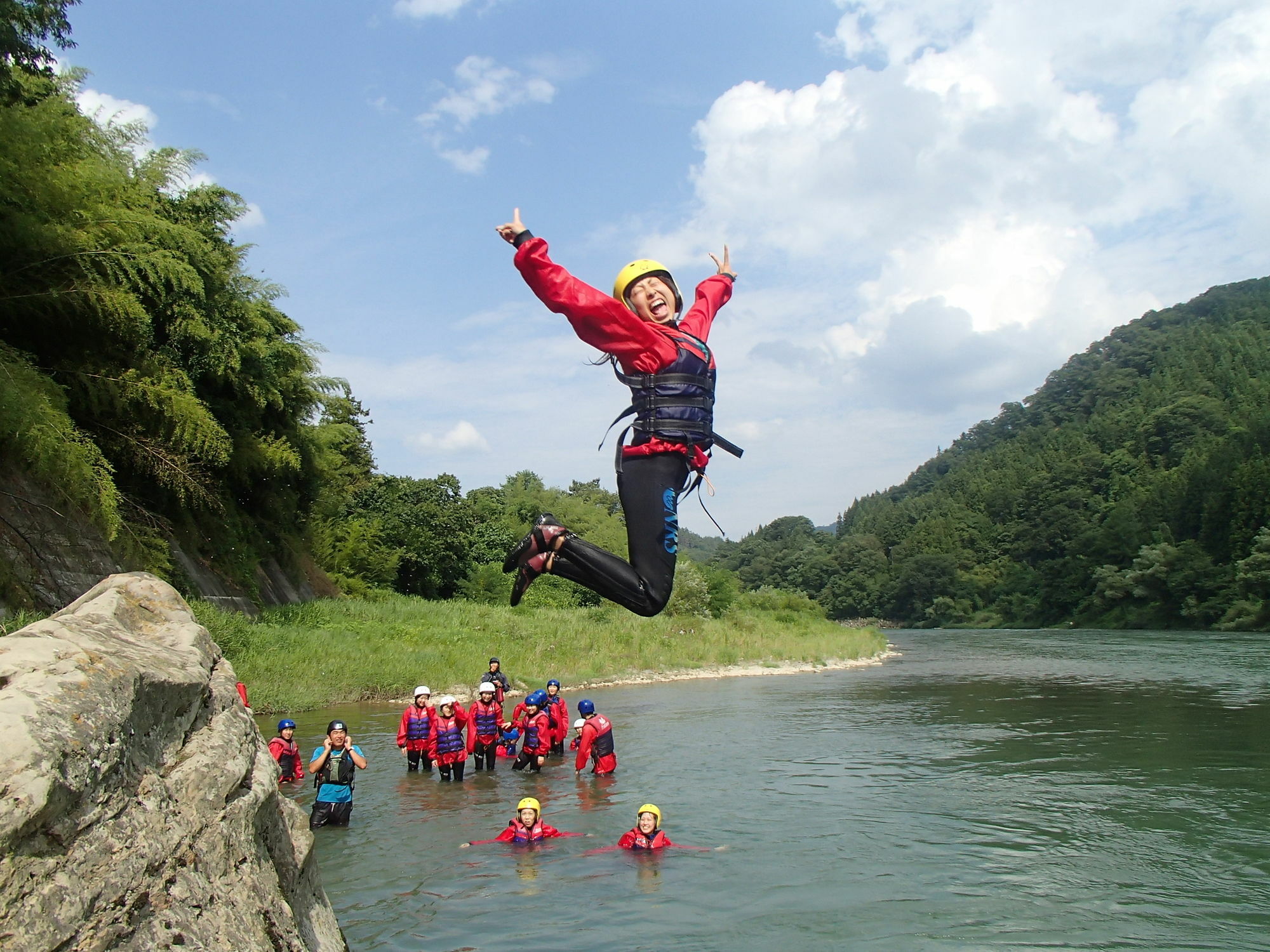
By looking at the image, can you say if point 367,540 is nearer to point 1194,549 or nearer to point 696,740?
point 696,740

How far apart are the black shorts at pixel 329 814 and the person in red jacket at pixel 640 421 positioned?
32.1 feet

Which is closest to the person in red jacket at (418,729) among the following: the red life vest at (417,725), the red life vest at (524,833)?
the red life vest at (417,725)

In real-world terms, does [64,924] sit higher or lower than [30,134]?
lower

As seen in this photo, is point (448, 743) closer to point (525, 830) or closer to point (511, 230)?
point (525, 830)

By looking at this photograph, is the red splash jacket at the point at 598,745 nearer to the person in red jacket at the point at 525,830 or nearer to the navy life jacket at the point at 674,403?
the person in red jacket at the point at 525,830

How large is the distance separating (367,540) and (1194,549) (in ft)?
176

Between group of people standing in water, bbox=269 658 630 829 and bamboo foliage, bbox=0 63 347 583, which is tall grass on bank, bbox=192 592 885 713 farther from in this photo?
group of people standing in water, bbox=269 658 630 829

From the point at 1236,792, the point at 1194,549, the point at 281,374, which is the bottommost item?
the point at 1236,792

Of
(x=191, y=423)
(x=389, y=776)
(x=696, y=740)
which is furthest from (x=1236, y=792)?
(x=191, y=423)

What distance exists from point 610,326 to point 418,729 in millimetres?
13317

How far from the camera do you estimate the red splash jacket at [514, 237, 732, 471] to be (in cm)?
459

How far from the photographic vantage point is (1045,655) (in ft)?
145

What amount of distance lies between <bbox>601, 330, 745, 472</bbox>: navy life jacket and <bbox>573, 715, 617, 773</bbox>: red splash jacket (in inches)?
485

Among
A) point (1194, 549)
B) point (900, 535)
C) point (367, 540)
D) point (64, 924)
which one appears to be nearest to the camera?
point (64, 924)
